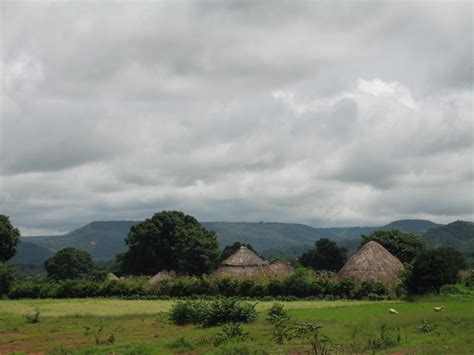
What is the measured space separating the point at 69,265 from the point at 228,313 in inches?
2874

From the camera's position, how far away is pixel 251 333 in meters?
22.9

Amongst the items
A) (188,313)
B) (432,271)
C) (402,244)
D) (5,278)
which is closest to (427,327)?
(188,313)

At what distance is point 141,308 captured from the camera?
3838 cm

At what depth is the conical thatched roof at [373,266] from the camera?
47.0 metres

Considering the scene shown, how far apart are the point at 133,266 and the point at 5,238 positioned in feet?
54.3

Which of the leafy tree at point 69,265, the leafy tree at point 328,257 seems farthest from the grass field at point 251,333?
the leafy tree at point 69,265

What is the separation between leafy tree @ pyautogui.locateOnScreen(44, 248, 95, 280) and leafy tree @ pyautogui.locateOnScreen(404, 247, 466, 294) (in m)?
65.4

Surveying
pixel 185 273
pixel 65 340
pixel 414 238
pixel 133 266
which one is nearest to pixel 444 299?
pixel 65 340

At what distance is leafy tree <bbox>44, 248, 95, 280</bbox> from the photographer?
93000 mm

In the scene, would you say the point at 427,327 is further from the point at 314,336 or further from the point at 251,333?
the point at 251,333

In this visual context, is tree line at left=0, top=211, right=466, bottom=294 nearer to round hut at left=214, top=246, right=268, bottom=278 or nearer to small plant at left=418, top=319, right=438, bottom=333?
round hut at left=214, top=246, right=268, bottom=278

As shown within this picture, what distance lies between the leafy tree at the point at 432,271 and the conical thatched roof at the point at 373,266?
506 cm

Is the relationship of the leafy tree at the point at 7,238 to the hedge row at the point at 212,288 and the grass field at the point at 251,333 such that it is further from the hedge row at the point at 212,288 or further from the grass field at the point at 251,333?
the grass field at the point at 251,333

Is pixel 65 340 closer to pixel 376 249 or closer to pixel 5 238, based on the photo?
pixel 376 249
